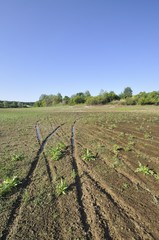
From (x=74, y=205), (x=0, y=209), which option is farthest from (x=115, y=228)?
(x=0, y=209)

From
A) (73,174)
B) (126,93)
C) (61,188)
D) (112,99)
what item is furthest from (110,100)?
(61,188)

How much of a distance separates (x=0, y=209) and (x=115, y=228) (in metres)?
3.74

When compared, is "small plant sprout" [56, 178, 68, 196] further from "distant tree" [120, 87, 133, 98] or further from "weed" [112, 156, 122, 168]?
"distant tree" [120, 87, 133, 98]

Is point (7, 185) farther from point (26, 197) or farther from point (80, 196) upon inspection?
point (80, 196)

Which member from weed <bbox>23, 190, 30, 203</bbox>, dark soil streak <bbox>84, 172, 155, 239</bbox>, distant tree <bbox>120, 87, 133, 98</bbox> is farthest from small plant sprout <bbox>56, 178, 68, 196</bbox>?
distant tree <bbox>120, 87, 133, 98</bbox>

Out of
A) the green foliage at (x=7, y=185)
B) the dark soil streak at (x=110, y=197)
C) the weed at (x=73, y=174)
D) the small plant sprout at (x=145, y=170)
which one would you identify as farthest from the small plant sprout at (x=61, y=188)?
the small plant sprout at (x=145, y=170)

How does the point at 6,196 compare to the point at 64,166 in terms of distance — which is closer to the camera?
the point at 6,196

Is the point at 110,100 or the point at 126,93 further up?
the point at 126,93

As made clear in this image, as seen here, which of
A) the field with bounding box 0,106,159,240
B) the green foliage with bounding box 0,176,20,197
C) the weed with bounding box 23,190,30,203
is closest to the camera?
the field with bounding box 0,106,159,240

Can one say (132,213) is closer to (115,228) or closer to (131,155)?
(115,228)

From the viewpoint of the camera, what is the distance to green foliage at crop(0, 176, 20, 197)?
6753mm

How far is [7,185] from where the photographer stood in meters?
7.06

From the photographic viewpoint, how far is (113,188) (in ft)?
22.7

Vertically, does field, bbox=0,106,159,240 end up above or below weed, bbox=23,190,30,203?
below
